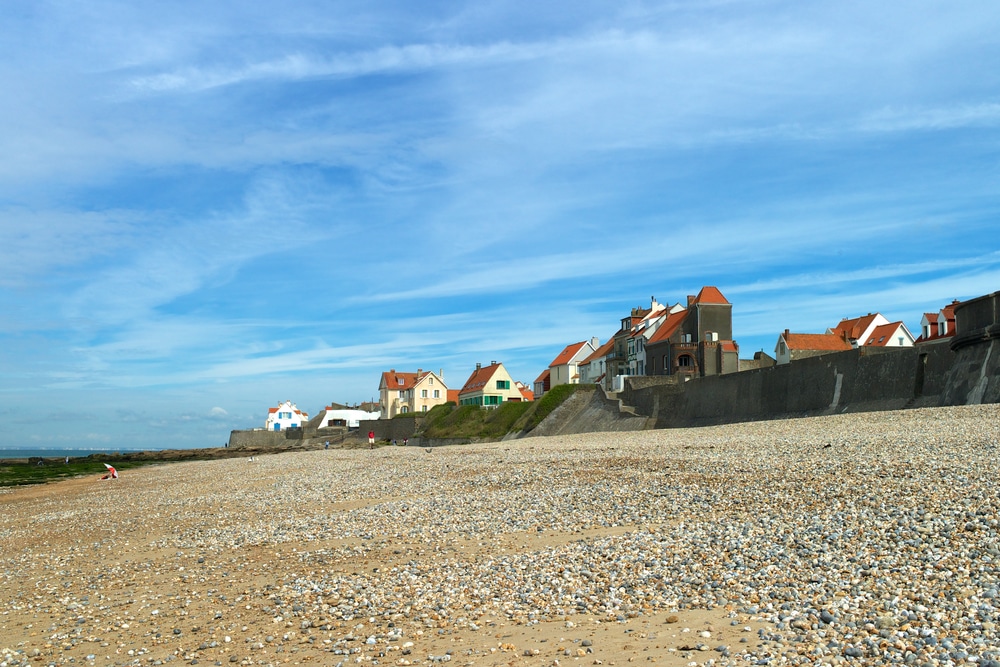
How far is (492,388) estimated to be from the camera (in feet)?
295

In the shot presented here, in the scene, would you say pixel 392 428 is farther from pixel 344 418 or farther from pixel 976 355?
pixel 976 355

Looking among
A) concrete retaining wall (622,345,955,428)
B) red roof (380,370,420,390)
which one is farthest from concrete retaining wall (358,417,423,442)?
concrete retaining wall (622,345,955,428)

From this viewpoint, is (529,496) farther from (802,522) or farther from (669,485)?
(802,522)

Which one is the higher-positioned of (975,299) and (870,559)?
(975,299)

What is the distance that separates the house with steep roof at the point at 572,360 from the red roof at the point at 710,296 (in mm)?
22580

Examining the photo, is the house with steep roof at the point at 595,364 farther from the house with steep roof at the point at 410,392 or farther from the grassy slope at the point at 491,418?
the house with steep roof at the point at 410,392

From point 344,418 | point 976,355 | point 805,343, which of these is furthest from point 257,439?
point 976,355

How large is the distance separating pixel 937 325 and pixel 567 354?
3760cm

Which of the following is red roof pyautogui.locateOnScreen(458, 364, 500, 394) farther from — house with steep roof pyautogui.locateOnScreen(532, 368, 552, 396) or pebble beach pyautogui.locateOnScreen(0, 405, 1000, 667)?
pebble beach pyautogui.locateOnScreen(0, 405, 1000, 667)

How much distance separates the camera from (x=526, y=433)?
2208 inches

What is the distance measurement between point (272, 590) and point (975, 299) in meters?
25.8


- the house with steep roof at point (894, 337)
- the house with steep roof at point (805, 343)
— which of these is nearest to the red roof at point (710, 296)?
the house with steep roof at point (805, 343)

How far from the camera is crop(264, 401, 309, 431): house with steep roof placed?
131625 mm

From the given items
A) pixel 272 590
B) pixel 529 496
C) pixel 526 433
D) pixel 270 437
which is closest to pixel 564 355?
pixel 526 433
